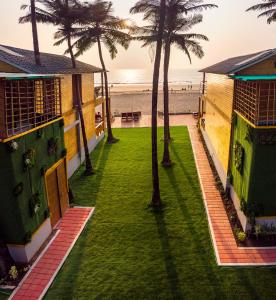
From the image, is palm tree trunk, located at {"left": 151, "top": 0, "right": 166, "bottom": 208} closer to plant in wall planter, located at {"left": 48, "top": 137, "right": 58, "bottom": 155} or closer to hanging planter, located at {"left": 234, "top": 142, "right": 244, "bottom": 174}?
hanging planter, located at {"left": 234, "top": 142, "right": 244, "bottom": 174}

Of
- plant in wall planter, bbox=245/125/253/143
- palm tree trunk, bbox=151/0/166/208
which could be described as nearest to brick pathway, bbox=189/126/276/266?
palm tree trunk, bbox=151/0/166/208

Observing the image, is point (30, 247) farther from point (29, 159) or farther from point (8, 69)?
point (8, 69)

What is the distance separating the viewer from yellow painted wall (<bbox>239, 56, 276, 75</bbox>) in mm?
15656

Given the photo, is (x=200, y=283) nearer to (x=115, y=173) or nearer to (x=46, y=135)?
(x=46, y=135)

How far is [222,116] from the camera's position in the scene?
19734 mm

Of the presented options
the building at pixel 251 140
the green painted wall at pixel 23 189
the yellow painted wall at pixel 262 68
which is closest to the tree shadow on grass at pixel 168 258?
the building at pixel 251 140

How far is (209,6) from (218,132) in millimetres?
8696

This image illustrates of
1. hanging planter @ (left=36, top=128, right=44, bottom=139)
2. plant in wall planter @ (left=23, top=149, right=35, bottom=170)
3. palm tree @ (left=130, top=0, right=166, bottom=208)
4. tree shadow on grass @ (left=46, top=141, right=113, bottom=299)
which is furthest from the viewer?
palm tree @ (left=130, top=0, right=166, bottom=208)

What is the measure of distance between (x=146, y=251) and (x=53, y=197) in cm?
522

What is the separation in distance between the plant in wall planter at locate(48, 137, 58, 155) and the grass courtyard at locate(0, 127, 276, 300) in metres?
3.81

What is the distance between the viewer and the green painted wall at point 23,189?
1120 centimetres

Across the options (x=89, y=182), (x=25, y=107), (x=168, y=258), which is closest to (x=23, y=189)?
(x=25, y=107)

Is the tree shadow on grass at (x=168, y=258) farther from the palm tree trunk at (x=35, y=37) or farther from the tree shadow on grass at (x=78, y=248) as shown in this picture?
the palm tree trunk at (x=35, y=37)

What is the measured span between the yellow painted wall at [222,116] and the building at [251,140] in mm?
56
